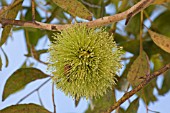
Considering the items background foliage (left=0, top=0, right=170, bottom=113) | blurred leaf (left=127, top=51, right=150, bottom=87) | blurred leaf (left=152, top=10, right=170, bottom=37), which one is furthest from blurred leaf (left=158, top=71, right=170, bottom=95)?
blurred leaf (left=127, top=51, right=150, bottom=87)

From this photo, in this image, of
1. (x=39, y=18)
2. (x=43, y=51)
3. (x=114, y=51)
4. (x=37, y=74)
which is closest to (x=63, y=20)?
(x=39, y=18)

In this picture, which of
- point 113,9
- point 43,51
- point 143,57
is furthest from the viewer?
point 113,9

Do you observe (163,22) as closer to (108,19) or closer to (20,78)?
(20,78)

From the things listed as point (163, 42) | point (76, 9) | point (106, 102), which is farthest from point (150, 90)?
point (76, 9)

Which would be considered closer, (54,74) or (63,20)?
(54,74)

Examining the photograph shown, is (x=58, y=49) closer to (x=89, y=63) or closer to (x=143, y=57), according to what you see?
(x=89, y=63)

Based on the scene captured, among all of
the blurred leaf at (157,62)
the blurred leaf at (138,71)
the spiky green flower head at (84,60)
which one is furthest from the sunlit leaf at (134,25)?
the spiky green flower head at (84,60)
